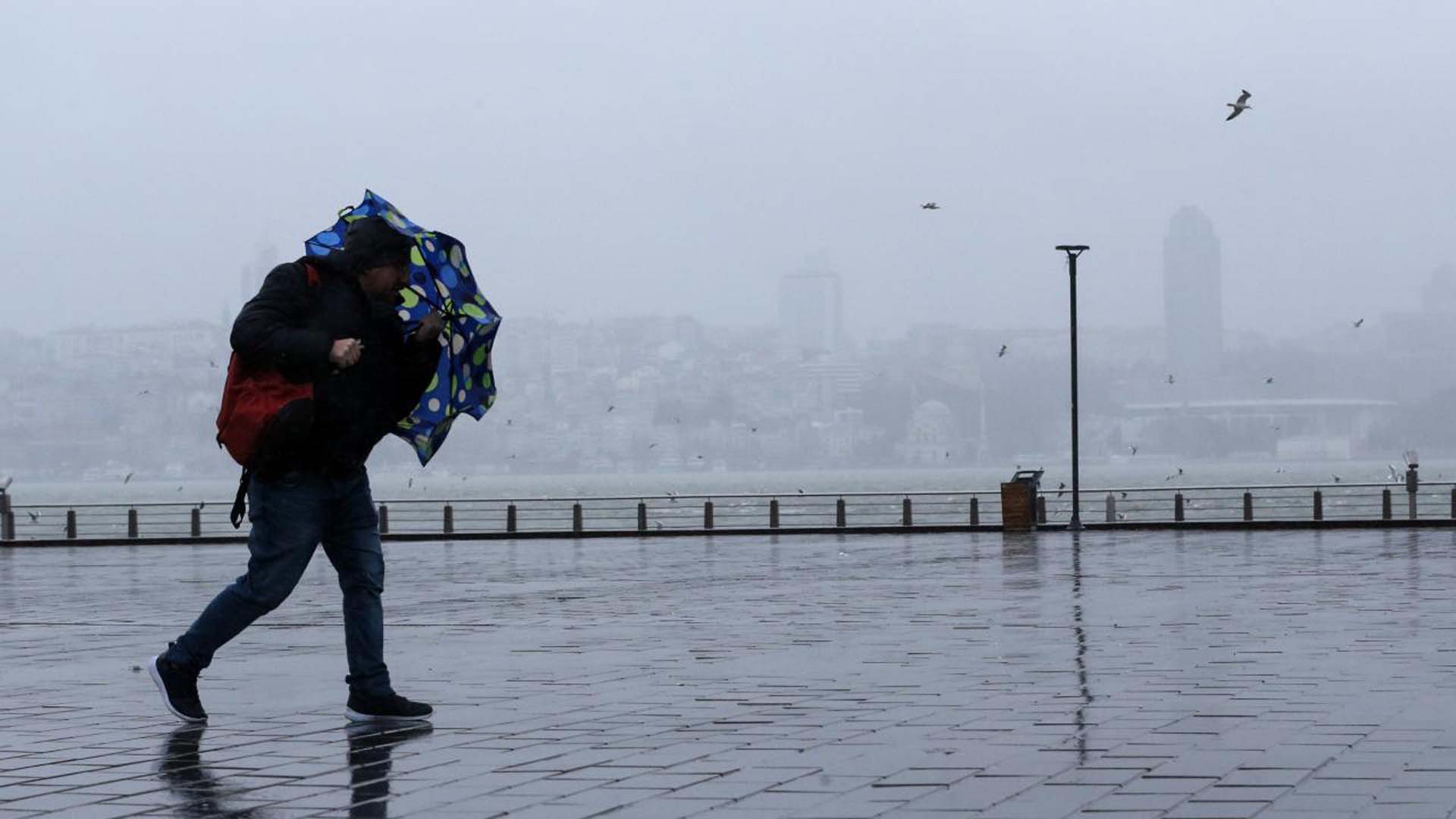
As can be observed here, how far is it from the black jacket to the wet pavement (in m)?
0.99

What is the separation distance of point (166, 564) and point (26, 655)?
51.8 ft

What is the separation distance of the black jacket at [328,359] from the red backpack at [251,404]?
34 millimetres

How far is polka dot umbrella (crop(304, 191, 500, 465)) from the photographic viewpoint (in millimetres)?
8023

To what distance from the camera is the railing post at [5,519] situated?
38.7m

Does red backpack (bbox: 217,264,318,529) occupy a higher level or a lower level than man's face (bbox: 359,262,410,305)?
lower

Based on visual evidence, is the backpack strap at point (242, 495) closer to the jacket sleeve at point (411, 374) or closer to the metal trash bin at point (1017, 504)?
the jacket sleeve at point (411, 374)

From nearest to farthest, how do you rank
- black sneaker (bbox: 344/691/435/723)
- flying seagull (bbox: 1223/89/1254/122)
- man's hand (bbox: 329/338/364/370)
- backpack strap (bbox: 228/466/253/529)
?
1. man's hand (bbox: 329/338/364/370)
2. backpack strap (bbox: 228/466/253/529)
3. black sneaker (bbox: 344/691/435/723)
4. flying seagull (bbox: 1223/89/1254/122)

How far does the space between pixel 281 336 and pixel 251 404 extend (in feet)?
0.90

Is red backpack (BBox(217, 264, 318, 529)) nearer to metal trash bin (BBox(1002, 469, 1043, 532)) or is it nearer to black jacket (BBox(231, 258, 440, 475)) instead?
black jacket (BBox(231, 258, 440, 475))

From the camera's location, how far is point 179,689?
307 inches

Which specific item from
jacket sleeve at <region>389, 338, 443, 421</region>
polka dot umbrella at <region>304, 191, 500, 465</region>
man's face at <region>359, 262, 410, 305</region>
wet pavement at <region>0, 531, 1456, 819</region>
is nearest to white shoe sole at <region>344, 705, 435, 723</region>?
wet pavement at <region>0, 531, 1456, 819</region>

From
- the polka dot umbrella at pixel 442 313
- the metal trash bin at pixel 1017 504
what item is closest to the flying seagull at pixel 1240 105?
the metal trash bin at pixel 1017 504

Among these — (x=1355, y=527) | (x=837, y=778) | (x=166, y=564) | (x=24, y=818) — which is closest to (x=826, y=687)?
(x=837, y=778)

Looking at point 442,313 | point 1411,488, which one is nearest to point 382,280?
point 442,313
